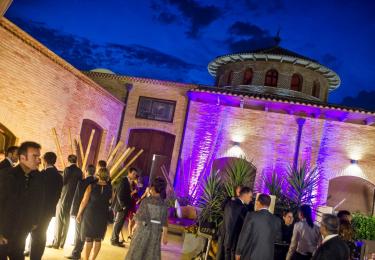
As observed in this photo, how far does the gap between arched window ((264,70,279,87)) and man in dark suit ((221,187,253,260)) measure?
13.8m

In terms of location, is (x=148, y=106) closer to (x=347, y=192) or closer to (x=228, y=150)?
(x=228, y=150)

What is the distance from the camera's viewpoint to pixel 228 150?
54.6ft

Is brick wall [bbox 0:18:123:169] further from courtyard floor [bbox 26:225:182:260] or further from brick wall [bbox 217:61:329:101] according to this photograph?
brick wall [bbox 217:61:329:101]

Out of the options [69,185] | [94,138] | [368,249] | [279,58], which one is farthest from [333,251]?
[279,58]

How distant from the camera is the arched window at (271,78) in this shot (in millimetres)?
19875

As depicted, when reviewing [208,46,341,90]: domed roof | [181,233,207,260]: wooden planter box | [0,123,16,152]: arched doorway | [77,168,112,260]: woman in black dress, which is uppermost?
[208,46,341,90]: domed roof

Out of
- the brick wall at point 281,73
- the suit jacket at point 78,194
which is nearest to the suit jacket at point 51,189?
the suit jacket at point 78,194

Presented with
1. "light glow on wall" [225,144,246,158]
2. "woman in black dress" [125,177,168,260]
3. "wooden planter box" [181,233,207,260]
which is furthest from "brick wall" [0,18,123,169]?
"light glow on wall" [225,144,246,158]

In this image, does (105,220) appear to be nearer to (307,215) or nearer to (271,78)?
(307,215)

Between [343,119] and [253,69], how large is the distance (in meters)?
5.75

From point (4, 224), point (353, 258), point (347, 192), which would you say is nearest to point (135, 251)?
point (4, 224)

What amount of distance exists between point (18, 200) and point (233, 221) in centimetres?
371

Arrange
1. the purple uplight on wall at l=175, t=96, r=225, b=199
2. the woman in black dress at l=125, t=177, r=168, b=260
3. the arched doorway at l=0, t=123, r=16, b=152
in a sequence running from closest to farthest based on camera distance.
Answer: the woman in black dress at l=125, t=177, r=168, b=260
the arched doorway at l=0, t=123, r=16, b=152
the purple uplight on wall at l=175, t=96, r=225, b=199

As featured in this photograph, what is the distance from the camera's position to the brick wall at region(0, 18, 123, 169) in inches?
378
